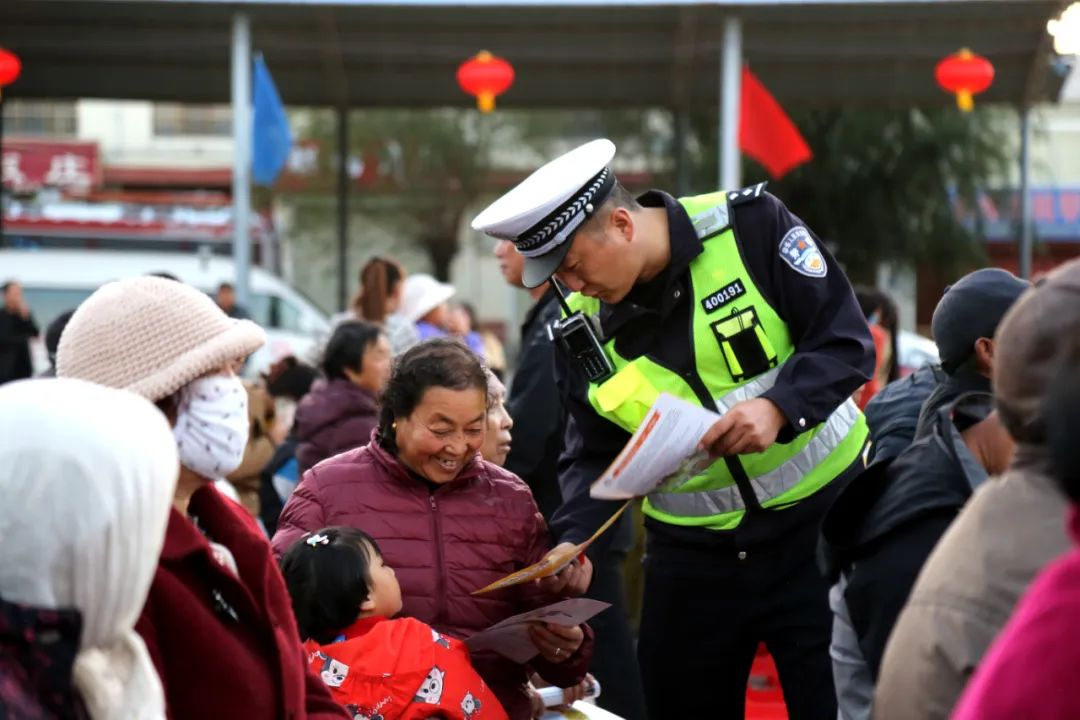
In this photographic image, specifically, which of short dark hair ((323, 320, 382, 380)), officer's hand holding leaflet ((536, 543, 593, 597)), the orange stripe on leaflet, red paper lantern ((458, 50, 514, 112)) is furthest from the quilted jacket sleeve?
red paper lantern ((458, 50, 514, 112))

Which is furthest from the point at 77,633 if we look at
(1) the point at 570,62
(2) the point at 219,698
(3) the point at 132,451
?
(1) the point at 570,62

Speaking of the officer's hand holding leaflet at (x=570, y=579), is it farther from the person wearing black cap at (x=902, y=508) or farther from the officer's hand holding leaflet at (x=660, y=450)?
the person wearing black cap at (x=902, y=508)

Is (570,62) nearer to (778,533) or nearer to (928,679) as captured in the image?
(778,533)

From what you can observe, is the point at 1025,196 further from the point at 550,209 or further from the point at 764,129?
the point at 550,209

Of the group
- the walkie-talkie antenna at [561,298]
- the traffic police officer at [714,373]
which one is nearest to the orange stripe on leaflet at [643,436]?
the traffic police officer at [714,373]

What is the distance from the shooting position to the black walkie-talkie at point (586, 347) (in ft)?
13.3

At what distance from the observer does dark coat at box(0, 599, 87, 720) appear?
2119mm

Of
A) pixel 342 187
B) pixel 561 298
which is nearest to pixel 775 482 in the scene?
pixel 561 298

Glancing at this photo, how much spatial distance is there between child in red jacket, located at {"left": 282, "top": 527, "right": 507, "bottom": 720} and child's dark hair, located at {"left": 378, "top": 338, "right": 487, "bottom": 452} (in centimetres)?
44

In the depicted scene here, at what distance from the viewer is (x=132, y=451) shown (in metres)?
2.15

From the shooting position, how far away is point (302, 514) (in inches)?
157

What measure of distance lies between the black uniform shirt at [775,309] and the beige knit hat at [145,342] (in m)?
1.50

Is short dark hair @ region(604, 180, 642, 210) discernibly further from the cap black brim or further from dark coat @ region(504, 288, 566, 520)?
dark coat @ region(504, 288, 566, 520)

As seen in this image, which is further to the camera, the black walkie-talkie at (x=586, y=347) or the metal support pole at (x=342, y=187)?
the metal support pole at (x=342, y=187)
